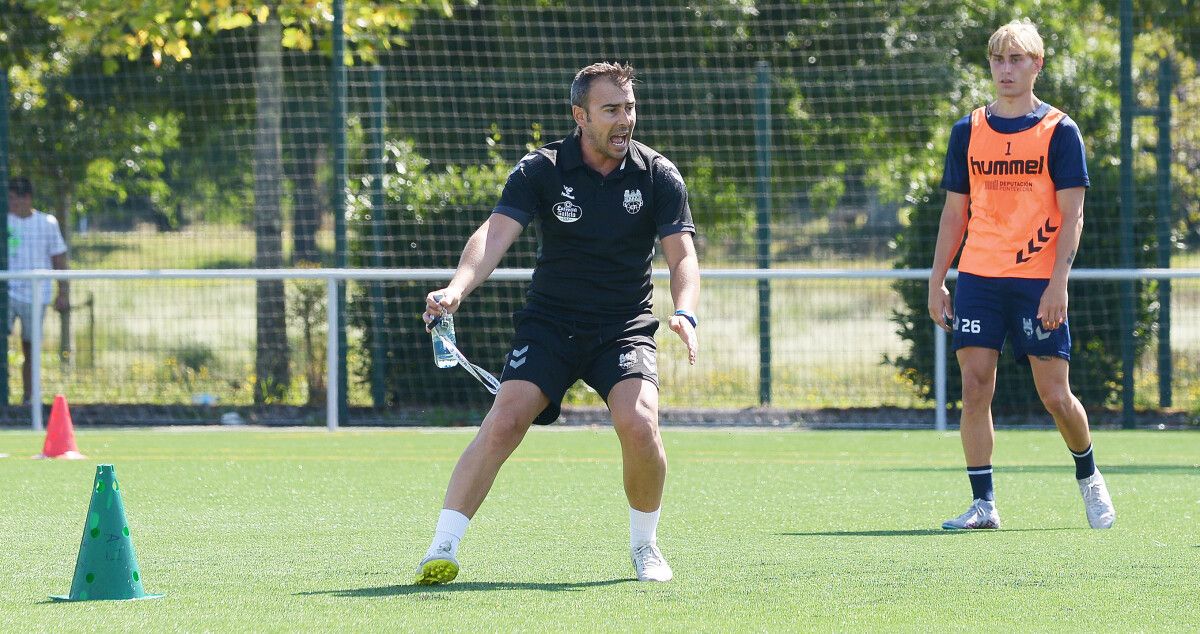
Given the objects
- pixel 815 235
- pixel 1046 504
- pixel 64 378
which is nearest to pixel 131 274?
pixel 64 378

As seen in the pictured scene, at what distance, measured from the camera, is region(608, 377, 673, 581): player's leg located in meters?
5.47

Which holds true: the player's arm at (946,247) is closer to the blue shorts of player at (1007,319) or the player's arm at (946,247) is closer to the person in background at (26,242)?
the blue shorts of player at (1007,319)

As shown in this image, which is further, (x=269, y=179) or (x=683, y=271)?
(x=269, y=179)

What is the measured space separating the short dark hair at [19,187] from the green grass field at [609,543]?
3.76 meters

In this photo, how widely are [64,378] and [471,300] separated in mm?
3497

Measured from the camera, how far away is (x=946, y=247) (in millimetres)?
7043

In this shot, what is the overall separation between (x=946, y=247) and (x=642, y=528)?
2.19m

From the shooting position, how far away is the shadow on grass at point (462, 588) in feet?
17.2

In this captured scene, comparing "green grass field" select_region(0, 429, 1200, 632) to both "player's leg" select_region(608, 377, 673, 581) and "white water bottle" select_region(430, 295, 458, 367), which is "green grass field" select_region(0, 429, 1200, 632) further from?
"white water bottle" select_region(430, 295, 458, 367)

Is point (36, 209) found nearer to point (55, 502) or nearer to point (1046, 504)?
point (55, 502)

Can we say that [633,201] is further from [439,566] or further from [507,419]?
[439,566]

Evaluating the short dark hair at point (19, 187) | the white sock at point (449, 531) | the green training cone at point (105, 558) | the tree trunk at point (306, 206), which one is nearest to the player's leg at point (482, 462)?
the white sock at point (449, 531)

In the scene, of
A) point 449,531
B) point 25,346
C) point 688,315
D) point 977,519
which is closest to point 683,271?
point 688,315

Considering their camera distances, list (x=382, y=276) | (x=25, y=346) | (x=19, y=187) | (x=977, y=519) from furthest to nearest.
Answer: (x=19, y=187), (x=25, y=346), (x=382, y=276), (x=977, y=519)
